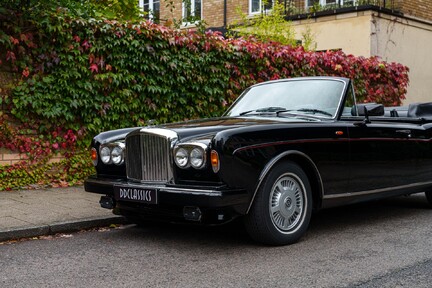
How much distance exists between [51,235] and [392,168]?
3.69 metres

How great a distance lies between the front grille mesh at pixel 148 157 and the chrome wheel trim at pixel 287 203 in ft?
3.17

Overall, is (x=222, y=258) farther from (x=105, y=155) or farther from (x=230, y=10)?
(x=230, y=10)

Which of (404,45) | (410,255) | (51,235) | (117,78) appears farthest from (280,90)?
(404,45)

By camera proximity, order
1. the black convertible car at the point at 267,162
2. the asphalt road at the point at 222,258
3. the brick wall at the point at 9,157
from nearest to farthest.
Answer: the asphalt road at the point at 222,258 < the black convertible car at the point at 267,162 < the brick wall at the point at 9,157

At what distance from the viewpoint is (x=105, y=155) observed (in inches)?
229

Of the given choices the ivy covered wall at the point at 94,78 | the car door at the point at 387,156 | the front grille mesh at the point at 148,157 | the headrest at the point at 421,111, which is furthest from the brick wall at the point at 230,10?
the front grille mesh at the point at 148,157

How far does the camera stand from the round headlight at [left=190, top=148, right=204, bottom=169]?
16.1 ft

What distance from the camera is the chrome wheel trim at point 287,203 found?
5.21 metres

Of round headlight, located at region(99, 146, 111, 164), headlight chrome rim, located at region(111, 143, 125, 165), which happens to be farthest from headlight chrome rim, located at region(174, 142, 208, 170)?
round headlight, located at region(99, 146, 111, 164)

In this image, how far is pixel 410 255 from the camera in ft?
16.2

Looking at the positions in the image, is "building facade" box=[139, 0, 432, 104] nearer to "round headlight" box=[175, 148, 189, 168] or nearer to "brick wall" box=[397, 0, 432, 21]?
"brick wall" box=[397, 0, 432, 21]

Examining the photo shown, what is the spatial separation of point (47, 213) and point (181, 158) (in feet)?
7.89

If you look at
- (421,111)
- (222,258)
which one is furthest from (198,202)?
(421,111)

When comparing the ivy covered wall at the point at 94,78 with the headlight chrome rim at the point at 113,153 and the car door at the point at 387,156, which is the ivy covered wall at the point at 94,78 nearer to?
the headlight chrome rim at the point at 113,153
